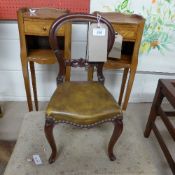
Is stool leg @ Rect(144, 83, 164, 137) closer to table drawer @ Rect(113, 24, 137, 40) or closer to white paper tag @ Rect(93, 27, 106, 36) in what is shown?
table drawer @ Rect(113, 24, 137, 40)

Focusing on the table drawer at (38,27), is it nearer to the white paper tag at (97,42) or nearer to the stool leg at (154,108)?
the white paper tag at (97,42)

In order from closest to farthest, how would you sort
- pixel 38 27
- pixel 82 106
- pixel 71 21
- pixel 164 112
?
pixel 82 106 → pixel 71 21 → pixel 38 27 → pixel 164 112

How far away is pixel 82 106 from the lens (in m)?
1.21

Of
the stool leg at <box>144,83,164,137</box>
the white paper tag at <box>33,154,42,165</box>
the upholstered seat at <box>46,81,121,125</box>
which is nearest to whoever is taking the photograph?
the upholstered seat at <box>46,81,121,125</box>

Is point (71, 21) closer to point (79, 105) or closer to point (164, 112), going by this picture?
point (79, 105)

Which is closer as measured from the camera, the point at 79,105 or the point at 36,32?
the point at 79,105

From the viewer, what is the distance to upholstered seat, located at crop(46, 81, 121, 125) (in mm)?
1163

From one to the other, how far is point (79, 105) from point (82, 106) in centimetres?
2

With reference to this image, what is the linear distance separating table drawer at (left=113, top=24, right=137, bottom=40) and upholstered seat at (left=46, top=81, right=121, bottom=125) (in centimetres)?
46

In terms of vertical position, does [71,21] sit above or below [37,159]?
above

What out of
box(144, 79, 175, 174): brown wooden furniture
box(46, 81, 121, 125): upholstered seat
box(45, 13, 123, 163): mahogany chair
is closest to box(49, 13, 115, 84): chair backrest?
box(45, 13, 123, 163): mahogany chair

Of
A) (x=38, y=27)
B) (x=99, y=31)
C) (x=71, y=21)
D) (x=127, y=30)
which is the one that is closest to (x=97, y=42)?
(x=99, y=31)

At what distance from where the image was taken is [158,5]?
70.7 inches

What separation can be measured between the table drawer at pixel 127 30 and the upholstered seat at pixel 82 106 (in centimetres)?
46
